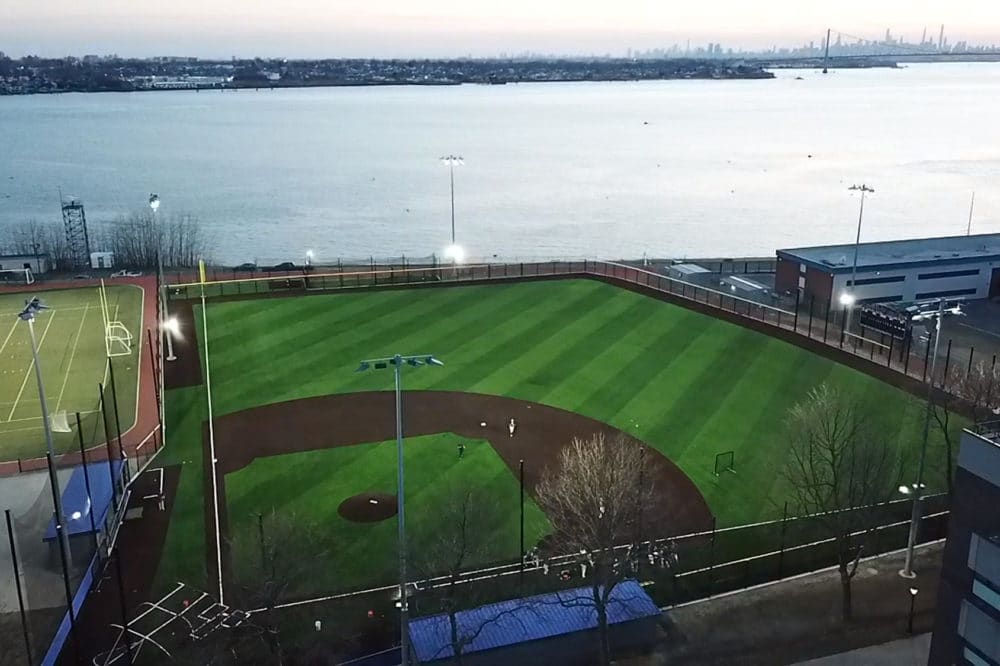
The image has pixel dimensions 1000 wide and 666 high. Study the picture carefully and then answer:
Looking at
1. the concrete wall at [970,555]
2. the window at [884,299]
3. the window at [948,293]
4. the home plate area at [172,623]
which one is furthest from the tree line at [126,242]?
the concrete wall at [970,555]

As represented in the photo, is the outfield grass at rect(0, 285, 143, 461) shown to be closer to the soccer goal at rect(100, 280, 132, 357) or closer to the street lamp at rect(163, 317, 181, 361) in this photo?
the soccer goal at rect(100, 280, 132, 357)

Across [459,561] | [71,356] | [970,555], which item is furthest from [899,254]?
[71,356]

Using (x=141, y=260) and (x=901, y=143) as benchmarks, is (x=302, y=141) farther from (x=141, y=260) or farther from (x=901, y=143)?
(x=901, y=143)

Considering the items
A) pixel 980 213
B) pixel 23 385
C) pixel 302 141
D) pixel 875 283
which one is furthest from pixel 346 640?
pixel 302 141

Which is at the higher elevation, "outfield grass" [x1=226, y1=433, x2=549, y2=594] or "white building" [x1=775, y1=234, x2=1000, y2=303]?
"white building" [x1=775, y1=234, x2=1000, y2=303]

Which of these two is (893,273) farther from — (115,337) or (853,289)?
(115,337)

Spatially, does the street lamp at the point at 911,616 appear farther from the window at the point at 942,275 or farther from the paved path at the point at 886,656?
the window at the point at 942,275

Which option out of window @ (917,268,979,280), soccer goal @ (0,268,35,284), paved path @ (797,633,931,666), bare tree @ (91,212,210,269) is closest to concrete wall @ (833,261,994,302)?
window @ (917,268,979,280)
